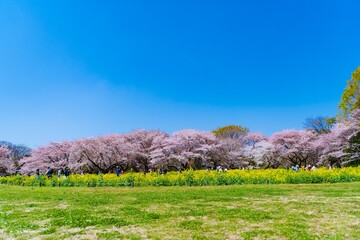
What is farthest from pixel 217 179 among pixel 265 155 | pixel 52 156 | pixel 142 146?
pixel 52 156

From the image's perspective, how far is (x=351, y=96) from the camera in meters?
34.3

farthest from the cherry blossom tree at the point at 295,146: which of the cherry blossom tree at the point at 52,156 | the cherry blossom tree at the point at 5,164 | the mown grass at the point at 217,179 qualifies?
the cherry blossom tree at the point at 5,164

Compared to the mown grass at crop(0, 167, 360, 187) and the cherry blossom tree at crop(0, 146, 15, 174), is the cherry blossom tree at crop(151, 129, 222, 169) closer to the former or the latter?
the mown grass at crop(0, 167, 360, 187)

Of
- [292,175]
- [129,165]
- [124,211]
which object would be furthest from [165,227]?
[129,165]

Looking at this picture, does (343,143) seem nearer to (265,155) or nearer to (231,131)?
(265,155)

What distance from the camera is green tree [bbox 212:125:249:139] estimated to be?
5555cm

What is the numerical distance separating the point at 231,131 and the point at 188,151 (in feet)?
55.6

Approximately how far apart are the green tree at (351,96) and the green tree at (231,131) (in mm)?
22287

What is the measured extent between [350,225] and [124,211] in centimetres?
696

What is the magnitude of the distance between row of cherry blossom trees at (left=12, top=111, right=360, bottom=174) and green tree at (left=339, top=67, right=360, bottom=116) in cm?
87

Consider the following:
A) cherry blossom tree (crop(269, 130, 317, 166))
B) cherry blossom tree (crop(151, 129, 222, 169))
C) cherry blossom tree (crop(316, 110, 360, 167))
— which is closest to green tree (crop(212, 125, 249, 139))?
cherry blossom tree (crop(269, 130, 317, 166))

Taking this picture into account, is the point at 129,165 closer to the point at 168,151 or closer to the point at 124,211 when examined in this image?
the point at 168,151

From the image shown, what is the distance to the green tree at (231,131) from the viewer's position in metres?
55.6

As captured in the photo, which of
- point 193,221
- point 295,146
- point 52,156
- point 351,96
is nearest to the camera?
point 193,221
